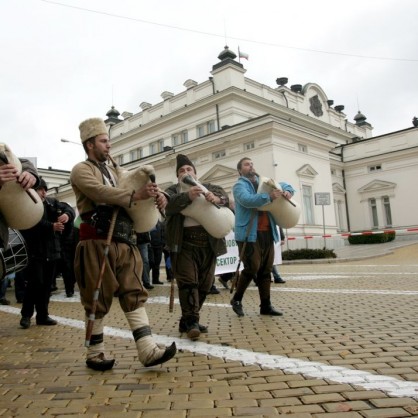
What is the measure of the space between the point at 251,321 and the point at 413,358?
2.30m

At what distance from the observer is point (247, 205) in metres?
5.64

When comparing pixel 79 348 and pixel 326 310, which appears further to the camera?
pixel 326 310

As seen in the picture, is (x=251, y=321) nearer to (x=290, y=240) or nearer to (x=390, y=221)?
(x=290, y=240)

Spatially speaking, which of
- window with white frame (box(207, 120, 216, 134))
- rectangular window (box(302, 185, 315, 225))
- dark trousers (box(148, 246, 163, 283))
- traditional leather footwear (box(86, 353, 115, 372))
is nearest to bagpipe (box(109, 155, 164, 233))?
traditional leather footwear (box(86, 353, 115, 372))

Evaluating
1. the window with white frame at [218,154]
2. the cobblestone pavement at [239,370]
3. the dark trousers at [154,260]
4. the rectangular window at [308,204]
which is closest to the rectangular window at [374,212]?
the rectangular window at [308,204]

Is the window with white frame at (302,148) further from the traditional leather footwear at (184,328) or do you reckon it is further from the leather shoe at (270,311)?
the traditional leather footwear at (184,328)

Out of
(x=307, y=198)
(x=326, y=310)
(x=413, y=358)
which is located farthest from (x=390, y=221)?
(x=413, y=358)

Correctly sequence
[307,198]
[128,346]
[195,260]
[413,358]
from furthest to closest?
[307,198] → [195,260] → [128,346] → [413,358]

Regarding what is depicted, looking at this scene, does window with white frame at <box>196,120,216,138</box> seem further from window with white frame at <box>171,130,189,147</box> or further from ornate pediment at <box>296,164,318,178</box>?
ornate pediment at <box>296,164,318,178</box>

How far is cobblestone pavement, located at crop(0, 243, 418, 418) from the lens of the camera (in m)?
2.52

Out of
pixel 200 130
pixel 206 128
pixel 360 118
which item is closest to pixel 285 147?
pixel 206 128

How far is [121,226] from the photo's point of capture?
147 inches

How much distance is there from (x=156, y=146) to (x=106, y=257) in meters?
40.3

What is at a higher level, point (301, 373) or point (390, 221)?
point (390, 221)
